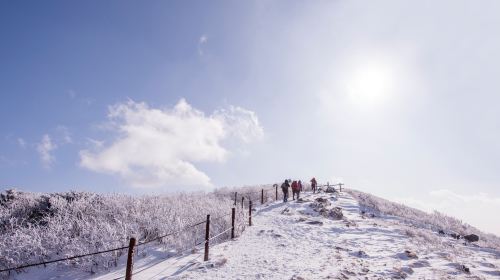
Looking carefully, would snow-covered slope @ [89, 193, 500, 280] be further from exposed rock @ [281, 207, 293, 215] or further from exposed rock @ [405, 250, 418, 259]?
exposed rock @ [281, 207, 293, 215]

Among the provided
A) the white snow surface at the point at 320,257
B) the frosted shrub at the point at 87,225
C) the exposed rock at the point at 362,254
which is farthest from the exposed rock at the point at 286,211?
the exposed rock at the point at 362,254

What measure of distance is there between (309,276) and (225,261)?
264cm

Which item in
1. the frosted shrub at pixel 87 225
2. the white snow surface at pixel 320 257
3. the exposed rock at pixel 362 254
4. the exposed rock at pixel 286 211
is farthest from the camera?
the exposed rock at pixel 286 211

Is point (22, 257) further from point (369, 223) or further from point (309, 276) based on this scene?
point (369, 223)

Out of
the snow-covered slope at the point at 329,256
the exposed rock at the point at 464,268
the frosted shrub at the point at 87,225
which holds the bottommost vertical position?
the exposed rock at the point at 464,268

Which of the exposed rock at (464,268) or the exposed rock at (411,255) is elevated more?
the exposed rock at (411,255)

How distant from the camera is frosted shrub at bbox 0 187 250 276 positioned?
11656mm

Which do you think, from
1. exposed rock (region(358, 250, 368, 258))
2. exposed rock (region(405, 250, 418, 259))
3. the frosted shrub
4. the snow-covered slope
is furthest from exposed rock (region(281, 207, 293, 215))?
exposed rock (region(405, 250, 418, 259))

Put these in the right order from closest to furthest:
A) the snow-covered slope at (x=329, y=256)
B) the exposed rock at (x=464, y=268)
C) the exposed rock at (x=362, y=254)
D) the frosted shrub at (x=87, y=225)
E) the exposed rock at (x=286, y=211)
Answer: the snow-covered slope at (x=329, y=256), the frosted shrub at (x=87, y=225), the exposed rock at (x=464, y=268), the exposed rock at (x=362, y=254), the exposed rock at (x=286, y=211)

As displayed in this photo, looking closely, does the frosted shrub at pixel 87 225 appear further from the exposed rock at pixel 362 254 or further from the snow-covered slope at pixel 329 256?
the exposed rock at pixel 362 254

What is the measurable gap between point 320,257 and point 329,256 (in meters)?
0.39

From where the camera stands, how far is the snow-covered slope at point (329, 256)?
35.4 feet

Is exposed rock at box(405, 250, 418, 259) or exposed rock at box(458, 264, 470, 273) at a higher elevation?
exposed rock at box(405, 250, 418, 259)

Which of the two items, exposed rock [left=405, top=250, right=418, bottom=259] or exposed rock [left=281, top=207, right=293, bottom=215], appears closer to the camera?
exposed rock [left=405, top=250, right=418, bottom=259]
